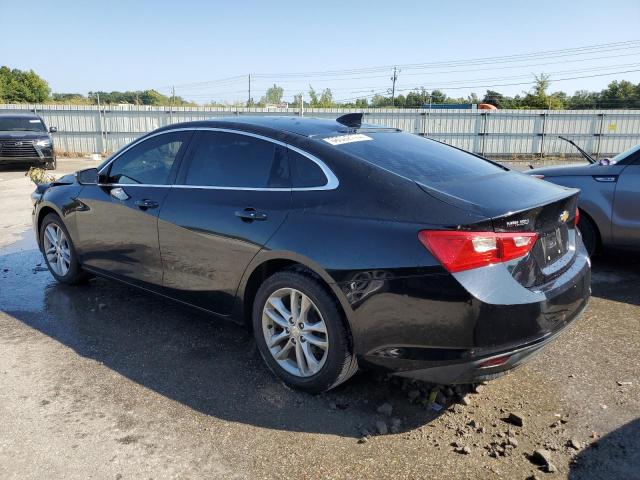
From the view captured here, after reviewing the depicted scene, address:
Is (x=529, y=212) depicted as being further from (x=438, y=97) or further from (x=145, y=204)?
(x=438, y=97)

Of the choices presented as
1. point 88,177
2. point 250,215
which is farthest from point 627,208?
point 88,177

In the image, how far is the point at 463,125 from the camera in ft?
77.3

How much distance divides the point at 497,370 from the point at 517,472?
0.48 meters

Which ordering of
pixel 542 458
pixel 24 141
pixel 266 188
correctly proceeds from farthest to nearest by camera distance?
1. pixel 24 141
2. pixel 266 188
3. pixel 542 458

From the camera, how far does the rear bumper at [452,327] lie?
105 inches

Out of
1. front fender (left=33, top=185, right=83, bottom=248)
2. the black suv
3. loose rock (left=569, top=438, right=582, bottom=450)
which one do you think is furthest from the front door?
the black suv

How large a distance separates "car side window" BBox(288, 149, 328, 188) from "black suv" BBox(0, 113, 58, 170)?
15.3m

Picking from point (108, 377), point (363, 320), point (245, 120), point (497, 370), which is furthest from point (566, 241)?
point (108, 377)

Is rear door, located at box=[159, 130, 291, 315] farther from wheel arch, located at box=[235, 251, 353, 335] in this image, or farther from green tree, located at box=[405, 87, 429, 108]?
green tree, located at box=[405, 87, 429, 108]

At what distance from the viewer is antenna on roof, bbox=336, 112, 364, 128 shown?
4.05 m

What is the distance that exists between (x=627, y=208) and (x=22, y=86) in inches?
2405

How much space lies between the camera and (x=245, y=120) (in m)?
4.04

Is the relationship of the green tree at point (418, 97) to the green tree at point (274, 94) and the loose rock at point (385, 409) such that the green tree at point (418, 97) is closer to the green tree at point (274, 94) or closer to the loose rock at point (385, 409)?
the green tree at point (274, 94)

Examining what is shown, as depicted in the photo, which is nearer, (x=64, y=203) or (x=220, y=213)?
(x=220, y=213)
